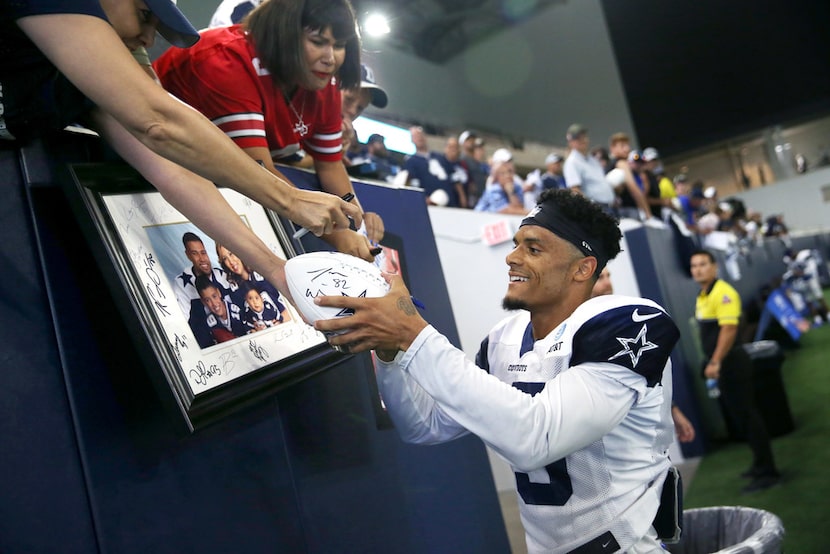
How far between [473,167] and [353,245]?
7.80 m

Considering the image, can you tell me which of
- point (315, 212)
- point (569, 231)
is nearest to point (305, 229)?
point (315, 212)

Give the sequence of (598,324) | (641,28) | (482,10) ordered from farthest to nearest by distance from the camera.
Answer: (641,28) → (482,10) → (598,324)

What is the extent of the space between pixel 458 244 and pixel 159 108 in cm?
490

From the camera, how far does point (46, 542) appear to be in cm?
110

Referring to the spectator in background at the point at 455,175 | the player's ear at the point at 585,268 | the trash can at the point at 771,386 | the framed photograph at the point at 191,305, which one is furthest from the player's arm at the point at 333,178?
the spectator in background at the point at 455,175

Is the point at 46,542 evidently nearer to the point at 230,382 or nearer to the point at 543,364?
the point at 230,382

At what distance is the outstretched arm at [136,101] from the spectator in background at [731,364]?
4.32 metres

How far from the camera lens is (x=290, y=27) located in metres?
1.65

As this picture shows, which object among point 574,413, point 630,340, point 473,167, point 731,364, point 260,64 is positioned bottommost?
point 731,364

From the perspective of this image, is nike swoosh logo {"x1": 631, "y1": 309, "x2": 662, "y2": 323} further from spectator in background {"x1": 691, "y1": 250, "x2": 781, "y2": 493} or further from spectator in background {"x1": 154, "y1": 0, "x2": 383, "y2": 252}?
spectator in background {"x1": 691, "y1": 250, "x2": 781, "y2": 493}

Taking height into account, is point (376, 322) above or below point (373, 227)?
below

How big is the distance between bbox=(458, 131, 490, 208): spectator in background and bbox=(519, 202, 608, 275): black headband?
6.83m

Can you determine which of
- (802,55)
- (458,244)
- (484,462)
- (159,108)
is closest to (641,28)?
(802,55)

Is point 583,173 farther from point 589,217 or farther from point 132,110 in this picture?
point 132,110
